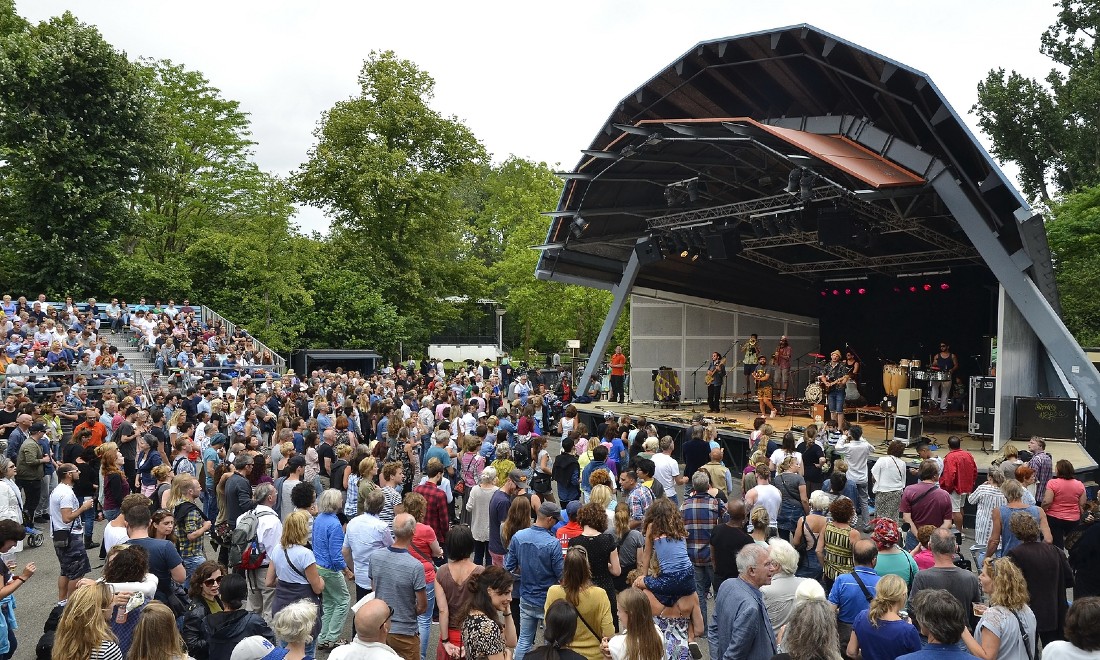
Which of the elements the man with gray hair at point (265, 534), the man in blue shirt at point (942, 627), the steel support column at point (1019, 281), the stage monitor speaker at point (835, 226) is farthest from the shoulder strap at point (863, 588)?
the stage monitor speaker at point (835, 226)

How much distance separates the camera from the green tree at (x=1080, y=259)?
98.9ft

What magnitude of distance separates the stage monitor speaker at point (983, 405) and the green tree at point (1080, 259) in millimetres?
18809

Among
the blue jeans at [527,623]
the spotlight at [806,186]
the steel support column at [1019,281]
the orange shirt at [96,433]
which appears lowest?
the blue jeans at [527,623]

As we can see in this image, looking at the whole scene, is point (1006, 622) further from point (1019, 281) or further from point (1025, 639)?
point (1019, 281)

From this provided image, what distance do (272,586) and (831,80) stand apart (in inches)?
486

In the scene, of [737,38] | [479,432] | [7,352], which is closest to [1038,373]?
[737,38]

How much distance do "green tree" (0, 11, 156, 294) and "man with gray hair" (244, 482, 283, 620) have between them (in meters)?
24.9

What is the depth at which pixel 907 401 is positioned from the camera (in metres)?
15.7

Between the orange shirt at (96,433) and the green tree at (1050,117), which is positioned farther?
the green tree at (1050,117)

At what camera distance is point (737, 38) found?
14.2 metres

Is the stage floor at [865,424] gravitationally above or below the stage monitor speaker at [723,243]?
below

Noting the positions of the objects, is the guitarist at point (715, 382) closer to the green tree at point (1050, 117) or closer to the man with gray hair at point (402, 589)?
the man with gray hair at point (402, 589)

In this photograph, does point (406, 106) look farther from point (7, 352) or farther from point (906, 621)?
point (906, 621)

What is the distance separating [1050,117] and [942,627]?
140 feet
